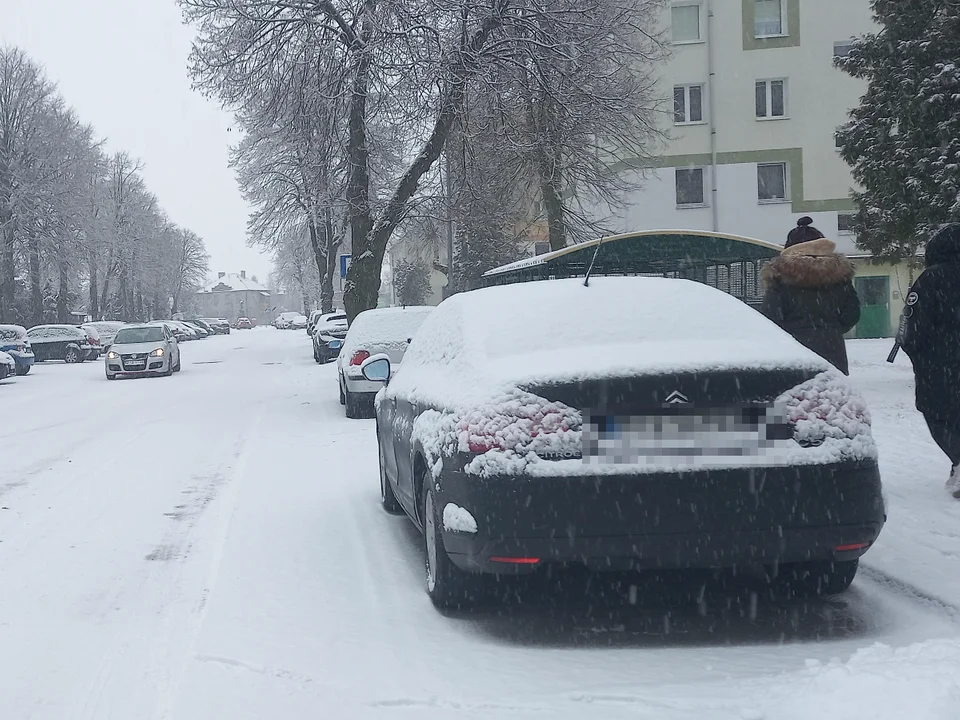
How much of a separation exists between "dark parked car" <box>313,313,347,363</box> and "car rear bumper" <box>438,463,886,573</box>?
83.2 feet

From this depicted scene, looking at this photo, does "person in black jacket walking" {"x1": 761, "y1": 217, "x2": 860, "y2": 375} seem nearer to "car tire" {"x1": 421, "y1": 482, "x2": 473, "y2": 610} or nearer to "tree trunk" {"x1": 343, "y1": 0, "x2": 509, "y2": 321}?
"car tire" {"x1": 421, "y1": 482, "x2": 473, "y2": 610}

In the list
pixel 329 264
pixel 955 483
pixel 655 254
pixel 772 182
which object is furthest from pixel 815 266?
pixel 329 264

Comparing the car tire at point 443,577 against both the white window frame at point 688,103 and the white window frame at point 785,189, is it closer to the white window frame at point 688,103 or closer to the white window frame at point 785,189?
the white window frame at point 688,103

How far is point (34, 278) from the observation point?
54.1m

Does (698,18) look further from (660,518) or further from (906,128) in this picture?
(660,518)

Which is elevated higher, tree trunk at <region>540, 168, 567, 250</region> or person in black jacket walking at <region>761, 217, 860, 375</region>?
tree trunk at <region>540, 168, 567, 250</region>

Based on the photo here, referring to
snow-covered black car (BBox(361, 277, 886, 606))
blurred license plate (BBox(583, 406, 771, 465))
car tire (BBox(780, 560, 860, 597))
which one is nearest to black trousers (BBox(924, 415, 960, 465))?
car tire (BBox(780, 560, 860, 597))

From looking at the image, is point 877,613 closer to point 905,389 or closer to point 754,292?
point 905,389

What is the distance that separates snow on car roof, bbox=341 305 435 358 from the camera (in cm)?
1479

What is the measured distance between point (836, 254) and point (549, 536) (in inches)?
168

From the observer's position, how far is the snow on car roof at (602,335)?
14.9ft

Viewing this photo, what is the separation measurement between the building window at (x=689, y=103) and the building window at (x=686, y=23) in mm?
1625

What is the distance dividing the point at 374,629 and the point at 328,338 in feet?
87.1

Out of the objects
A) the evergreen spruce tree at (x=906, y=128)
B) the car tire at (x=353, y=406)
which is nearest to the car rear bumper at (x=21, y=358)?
the car tire at (x=353, y=406)
